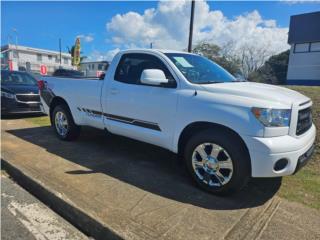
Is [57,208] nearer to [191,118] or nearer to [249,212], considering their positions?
[191,118]

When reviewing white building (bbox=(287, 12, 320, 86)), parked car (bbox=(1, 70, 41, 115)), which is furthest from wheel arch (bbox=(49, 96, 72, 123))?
white building (bbox=(287, 12, 320, 86))

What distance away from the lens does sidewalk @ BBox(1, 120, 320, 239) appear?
2.71 meters

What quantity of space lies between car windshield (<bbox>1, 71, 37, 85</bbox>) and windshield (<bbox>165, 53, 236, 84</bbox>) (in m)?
7.09

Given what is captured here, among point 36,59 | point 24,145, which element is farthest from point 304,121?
point 36,59

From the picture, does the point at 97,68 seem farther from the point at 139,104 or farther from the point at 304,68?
the point at 304,68

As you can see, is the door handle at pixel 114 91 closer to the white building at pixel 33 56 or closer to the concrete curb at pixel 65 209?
the concrete curb at pixel 65 209

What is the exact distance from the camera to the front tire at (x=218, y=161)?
3.16 metres

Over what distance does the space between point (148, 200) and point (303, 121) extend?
2.06 meters

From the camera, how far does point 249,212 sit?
3.07 metres

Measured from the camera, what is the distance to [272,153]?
9.65ft

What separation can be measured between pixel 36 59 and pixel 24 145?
2502 inches

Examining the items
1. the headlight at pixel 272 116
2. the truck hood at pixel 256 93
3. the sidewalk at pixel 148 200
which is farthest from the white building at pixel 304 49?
the headlight at pixel 272 116

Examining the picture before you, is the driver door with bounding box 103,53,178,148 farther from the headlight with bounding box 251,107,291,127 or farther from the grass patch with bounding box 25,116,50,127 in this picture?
the grass patch with bounding box 25,116,50,127

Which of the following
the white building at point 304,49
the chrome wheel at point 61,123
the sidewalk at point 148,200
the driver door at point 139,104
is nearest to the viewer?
the sidewalk at point 148,200
